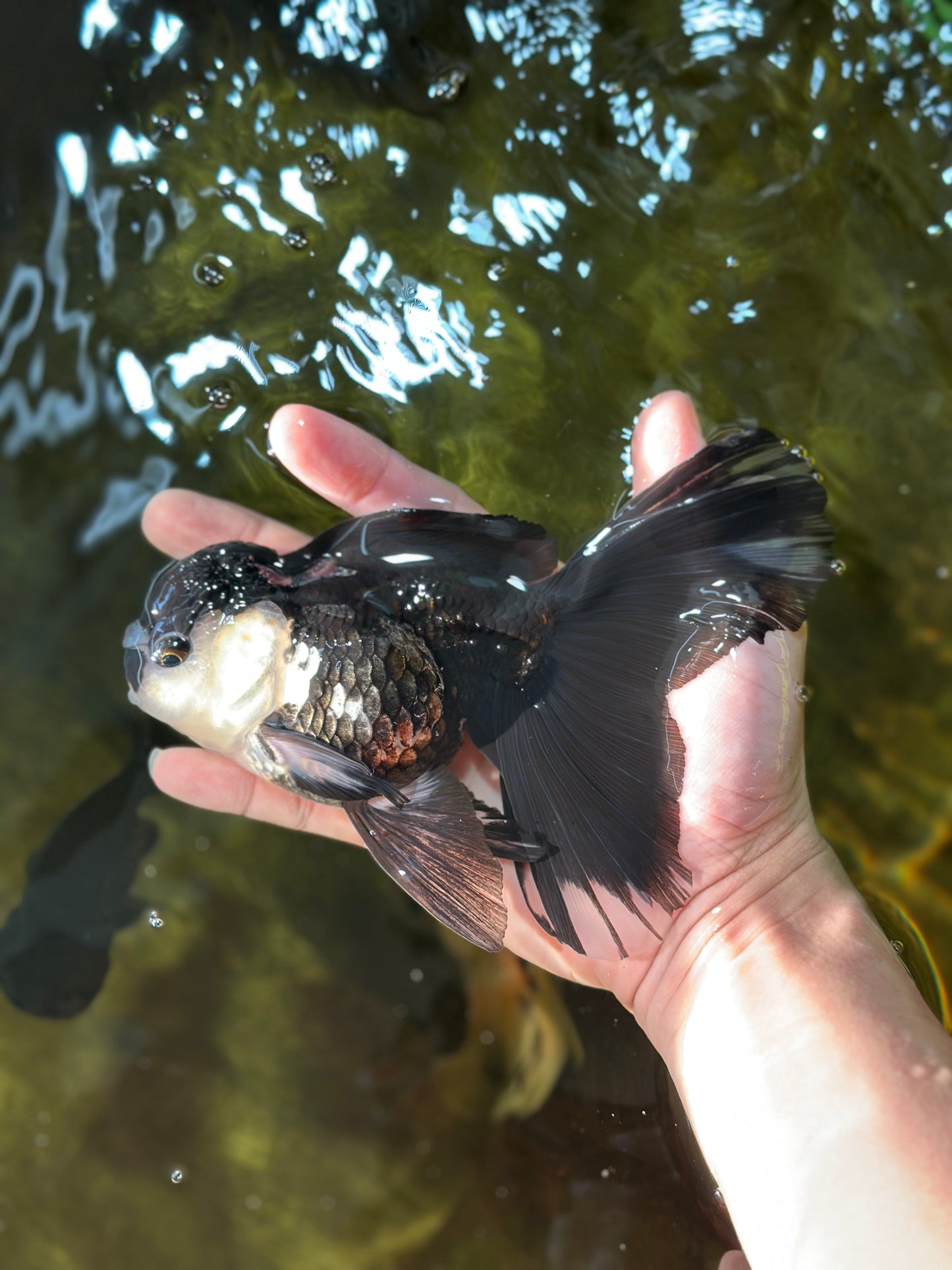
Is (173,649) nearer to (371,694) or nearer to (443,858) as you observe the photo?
(371,694)

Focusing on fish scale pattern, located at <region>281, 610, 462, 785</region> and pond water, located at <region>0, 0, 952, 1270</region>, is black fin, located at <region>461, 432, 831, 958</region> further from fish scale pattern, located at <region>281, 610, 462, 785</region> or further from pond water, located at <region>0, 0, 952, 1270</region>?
pond water, located at <region>0, 0, 952, 1270</region>

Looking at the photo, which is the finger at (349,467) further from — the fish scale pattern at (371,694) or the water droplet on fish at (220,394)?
the fish scale pattern at (371,694)

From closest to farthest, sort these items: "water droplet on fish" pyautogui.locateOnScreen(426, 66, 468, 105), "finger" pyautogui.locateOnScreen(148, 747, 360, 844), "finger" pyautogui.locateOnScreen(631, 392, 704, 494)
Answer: "finger" pyautogui.locateOnScreen(631, 392, 704, 494)
"finger" pyautogui.locateOnScreen(148, 747, 360, 844)
"water droplet on fish" pyautogui.locateOnScreen(426, 66, 468, 105)

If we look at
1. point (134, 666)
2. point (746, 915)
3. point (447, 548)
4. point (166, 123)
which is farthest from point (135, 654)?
point (166, 123)

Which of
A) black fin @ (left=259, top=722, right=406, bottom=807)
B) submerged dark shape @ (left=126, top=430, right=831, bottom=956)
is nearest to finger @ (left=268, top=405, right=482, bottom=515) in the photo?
submerged dark shape @ (left=126, top=430, right=831, bottom=956)

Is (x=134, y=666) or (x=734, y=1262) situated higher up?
(x=134, y=666)

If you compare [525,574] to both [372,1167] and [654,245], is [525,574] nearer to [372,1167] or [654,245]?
[654,245]
